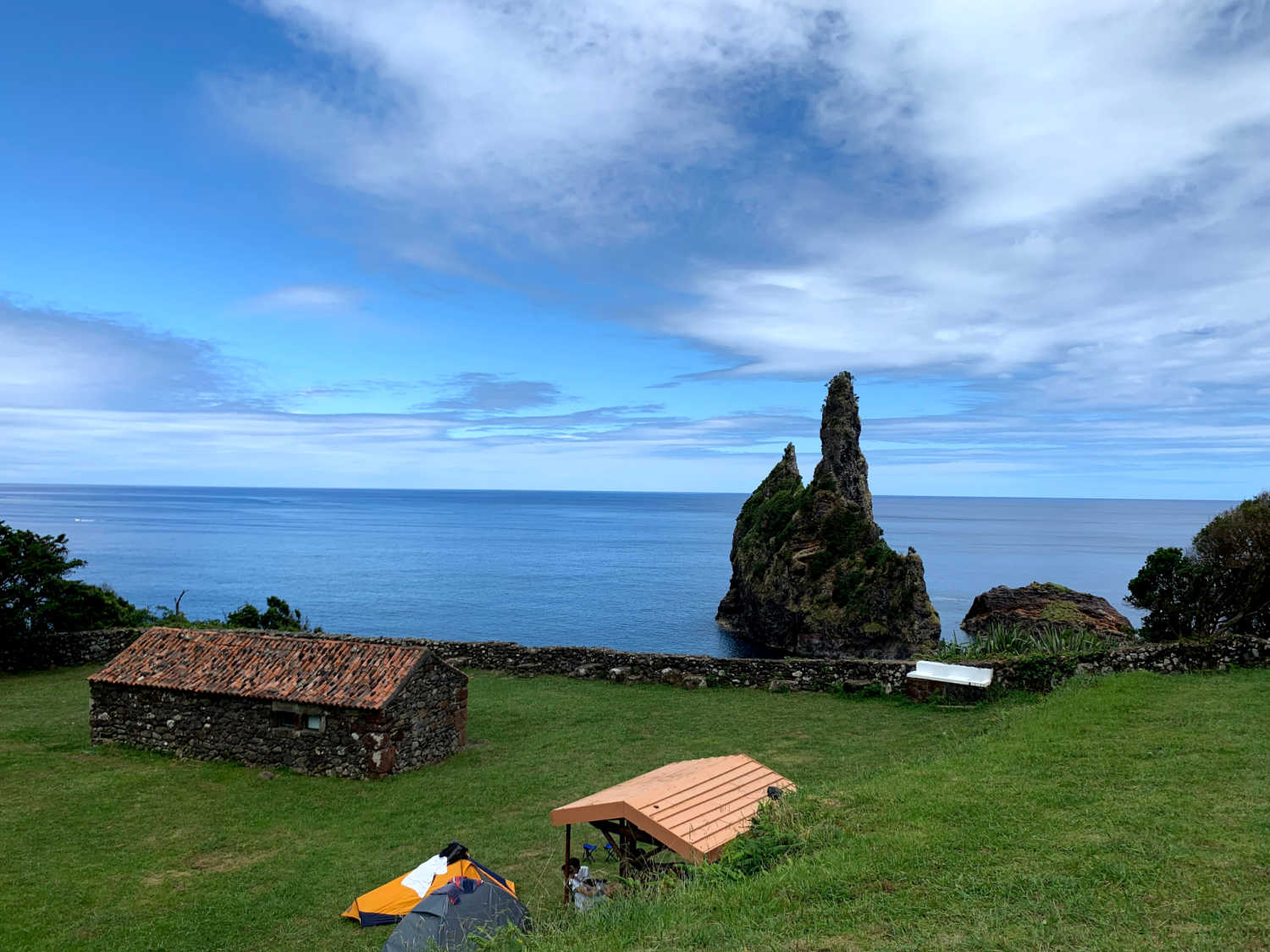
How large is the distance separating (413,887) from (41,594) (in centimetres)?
2531

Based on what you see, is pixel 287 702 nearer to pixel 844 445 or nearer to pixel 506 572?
pixel 844 445

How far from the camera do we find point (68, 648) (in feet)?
86.7

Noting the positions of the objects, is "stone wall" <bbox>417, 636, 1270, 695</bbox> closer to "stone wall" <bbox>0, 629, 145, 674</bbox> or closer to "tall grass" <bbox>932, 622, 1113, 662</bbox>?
"tall grass" <bbox>932, 622, 1113, 662</bbox>

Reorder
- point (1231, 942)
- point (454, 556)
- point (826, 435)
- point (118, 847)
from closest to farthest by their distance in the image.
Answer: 1. point (1231, 942)
2. point (118, 847)
3. point (826, 435)
4. point (454, 556)

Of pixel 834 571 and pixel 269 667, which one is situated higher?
pixel 834 571

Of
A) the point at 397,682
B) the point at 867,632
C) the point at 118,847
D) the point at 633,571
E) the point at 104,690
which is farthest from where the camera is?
the point at 633,571

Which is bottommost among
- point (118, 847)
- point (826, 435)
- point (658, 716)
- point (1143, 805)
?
point (118, 847)

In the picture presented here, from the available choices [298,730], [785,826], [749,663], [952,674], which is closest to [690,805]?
[785,826]

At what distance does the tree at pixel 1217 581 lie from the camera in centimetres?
2339

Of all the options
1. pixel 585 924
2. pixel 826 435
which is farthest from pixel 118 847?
pixel 826 435

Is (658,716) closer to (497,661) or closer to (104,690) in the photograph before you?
(497,661)

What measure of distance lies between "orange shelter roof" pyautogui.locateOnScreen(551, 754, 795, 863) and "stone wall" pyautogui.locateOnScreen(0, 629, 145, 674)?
24575mm

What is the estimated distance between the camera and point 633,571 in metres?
108

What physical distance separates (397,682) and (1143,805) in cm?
1197
